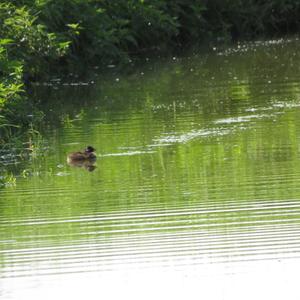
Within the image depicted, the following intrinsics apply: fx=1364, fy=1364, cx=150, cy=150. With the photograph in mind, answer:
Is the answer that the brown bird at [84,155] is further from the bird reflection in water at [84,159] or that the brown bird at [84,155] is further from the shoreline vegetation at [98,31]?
the shoreline vegetation at [98,31]

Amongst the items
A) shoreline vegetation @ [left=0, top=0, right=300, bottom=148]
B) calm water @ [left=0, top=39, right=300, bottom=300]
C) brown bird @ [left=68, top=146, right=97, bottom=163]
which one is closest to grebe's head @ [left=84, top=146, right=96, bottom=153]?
brown bird @ [left=68, top=146, right=97, bottom=163]

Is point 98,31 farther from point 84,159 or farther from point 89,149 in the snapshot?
point 84,159

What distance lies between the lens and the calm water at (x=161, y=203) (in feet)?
32.8

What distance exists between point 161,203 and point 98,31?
22.4 meters

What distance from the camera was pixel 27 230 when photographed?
12.4 metres

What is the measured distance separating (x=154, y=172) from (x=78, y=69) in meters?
19.8

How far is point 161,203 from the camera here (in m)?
13.2

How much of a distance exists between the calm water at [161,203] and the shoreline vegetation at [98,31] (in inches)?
35.7

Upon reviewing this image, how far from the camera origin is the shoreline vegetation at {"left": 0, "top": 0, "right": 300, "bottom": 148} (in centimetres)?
2191

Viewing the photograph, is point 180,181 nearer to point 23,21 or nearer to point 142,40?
point 23,21

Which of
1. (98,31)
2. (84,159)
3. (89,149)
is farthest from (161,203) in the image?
(98,31)

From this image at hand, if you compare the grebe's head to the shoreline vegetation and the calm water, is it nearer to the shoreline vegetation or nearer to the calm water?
the calm water

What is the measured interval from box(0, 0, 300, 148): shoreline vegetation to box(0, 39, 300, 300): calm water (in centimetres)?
91

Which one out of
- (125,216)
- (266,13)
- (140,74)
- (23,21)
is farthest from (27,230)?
(266,13)
